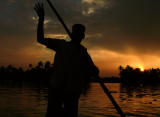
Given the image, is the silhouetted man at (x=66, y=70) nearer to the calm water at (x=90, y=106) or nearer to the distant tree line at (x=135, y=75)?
the calm water at (x=90, y=106)

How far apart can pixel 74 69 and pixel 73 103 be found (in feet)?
1.90

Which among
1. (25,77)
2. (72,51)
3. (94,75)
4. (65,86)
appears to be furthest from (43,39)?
(25,77)

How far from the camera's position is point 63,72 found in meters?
3.45

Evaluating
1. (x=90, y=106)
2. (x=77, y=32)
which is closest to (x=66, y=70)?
(x=77, y=32)

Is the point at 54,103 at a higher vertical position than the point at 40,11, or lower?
lower

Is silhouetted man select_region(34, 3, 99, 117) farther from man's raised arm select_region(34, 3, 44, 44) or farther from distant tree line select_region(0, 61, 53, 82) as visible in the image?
distant tree line select_region(0, 61, 53, 82)

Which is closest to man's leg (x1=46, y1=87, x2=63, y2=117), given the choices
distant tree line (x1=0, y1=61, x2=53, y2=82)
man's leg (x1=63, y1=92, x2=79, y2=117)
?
man's leg (x1=63, y1=92, x2=79, y2=117)

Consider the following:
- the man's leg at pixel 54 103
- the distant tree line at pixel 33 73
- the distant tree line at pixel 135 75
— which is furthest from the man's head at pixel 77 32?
the distant tree line at pixel 135 75

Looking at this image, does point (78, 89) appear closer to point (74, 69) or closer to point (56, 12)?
point (74, 69)

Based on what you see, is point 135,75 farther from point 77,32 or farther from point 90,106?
point 77,32

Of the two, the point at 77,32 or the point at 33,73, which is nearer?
the point at 77,32

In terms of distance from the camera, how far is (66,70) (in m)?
3.47

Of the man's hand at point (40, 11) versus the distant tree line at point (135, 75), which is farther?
the distant tree line at point (135, 75)

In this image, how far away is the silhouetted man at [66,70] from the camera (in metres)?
3.45
